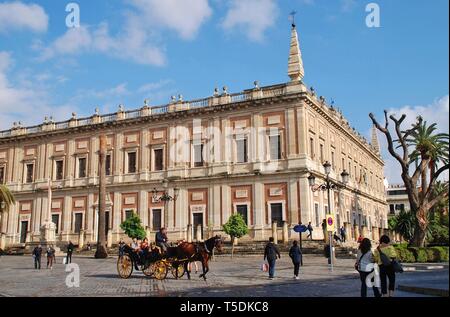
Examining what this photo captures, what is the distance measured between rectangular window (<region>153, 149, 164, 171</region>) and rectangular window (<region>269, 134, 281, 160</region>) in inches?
364

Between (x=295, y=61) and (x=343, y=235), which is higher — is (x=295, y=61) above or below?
above

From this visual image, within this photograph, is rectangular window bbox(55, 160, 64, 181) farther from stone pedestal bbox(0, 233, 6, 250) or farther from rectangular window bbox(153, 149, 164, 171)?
rectangular window bbox(153, 149, 164, 171)

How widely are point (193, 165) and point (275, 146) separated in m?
6.80

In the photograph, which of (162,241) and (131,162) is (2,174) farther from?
(162,241)

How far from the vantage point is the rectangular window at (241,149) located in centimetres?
3497

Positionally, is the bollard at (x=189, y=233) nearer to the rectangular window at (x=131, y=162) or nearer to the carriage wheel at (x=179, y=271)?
the rectangular window at (x=131, y=162)

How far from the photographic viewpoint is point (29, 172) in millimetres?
43562

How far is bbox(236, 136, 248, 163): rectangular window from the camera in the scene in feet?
115

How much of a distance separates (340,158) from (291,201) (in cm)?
1123

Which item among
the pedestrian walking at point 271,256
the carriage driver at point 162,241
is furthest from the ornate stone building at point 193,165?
the pedestrian walking at point 271,256

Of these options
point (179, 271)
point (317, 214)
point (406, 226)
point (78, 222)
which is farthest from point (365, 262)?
point (78, 222)

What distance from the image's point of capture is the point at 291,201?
3266 cm

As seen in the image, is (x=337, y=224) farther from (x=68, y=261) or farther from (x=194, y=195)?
(x=68, y=261)

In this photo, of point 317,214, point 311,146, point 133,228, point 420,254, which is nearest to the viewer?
point 420,254
